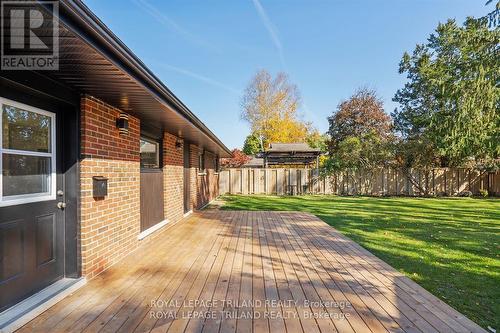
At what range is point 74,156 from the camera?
310cm

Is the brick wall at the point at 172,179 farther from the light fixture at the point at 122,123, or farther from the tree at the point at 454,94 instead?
the tree at the point at 454,94

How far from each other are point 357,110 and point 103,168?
22.5 meters

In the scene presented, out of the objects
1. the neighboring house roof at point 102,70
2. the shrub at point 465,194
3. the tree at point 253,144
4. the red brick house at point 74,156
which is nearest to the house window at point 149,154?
the red brick house at point 74,156

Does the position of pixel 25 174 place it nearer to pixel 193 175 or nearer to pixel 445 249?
pixel 445 249

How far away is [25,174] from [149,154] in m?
2.97

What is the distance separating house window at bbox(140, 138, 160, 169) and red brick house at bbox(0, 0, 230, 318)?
0.51m

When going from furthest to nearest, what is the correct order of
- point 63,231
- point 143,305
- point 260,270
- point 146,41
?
point 146,41 → point 260,270 → point 63,231 → point 143,305

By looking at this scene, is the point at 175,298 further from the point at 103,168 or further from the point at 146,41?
the point at 146,41

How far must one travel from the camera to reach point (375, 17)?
9.70 m

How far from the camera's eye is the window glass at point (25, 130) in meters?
2.38

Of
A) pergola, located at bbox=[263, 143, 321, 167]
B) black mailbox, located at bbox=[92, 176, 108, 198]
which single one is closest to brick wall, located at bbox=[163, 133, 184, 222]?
black mailbox, located at bbox=[92, 176, 108, 198]

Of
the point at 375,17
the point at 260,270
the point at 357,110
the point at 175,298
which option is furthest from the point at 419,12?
the point at 357,110

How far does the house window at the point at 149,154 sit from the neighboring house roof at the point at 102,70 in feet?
3.53

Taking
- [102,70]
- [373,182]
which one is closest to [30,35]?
[102,70]
